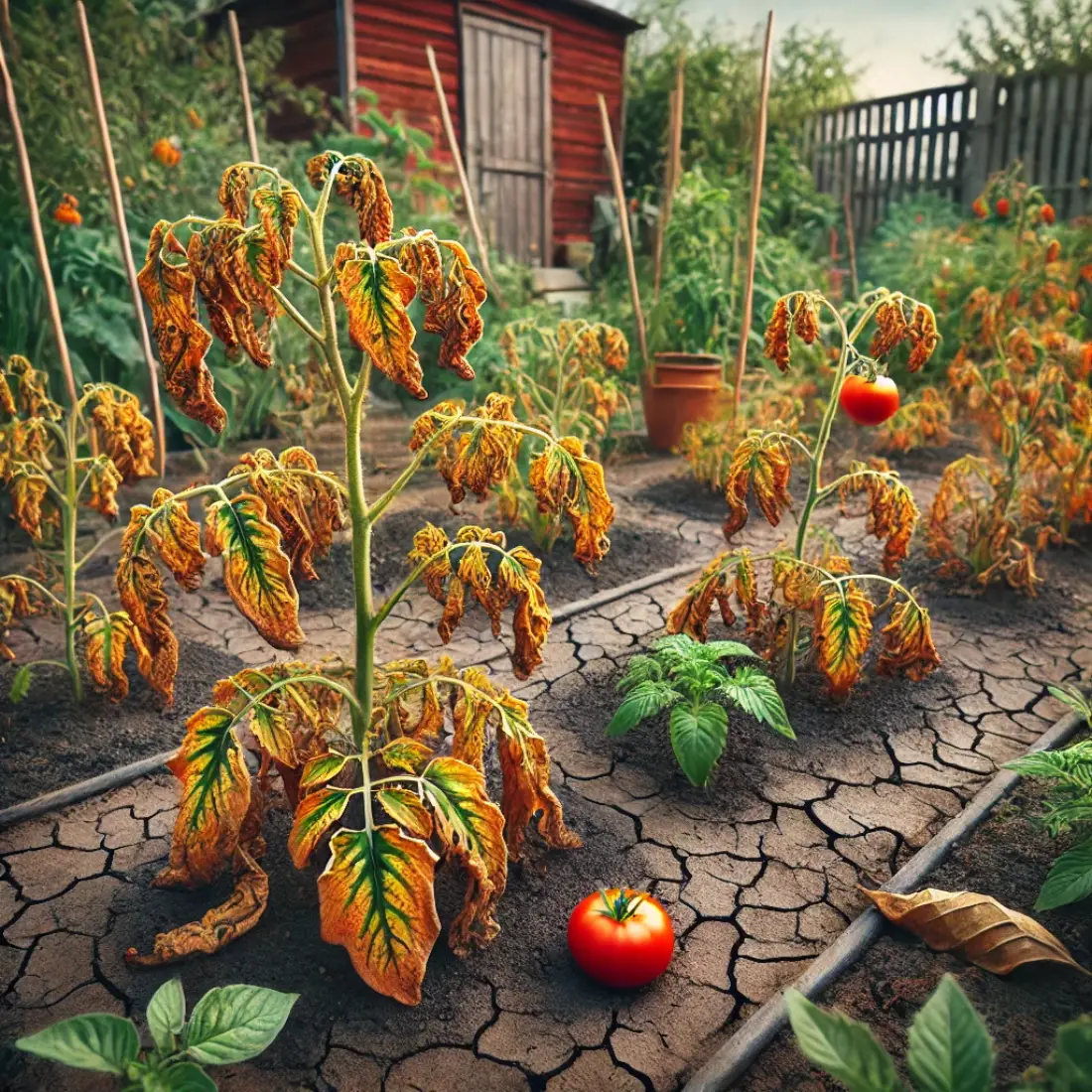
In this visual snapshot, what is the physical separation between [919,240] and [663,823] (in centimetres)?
754

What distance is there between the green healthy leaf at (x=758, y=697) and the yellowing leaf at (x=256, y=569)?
45.7 inches

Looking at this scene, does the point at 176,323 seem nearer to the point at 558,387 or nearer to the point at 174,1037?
the point at 174,1037

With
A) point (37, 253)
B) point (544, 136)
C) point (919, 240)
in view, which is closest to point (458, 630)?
point (37, 253)

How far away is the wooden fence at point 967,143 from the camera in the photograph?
9922 millimetres

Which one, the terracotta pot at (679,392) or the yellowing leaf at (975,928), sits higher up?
the terracotta pot at (679,392)

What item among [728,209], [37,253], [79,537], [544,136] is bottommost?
[79,537]

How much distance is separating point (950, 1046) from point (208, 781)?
4.03ft

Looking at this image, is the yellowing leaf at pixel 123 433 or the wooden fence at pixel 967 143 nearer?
the yellowing leaf at pixel 123 433

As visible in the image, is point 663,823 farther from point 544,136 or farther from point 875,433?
point 544,136

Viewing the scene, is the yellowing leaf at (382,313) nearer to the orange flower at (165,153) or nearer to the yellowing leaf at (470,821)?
the yellowing leaf at (470,821)

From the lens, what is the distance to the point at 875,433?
6.44 meters

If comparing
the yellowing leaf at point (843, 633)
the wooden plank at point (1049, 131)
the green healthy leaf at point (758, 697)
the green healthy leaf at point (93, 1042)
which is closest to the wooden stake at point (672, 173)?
the yellowing leaf at point (843, 633)

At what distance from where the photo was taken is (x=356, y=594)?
1.75 metres

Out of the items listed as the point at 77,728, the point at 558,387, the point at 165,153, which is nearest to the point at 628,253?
the point at 558,387
